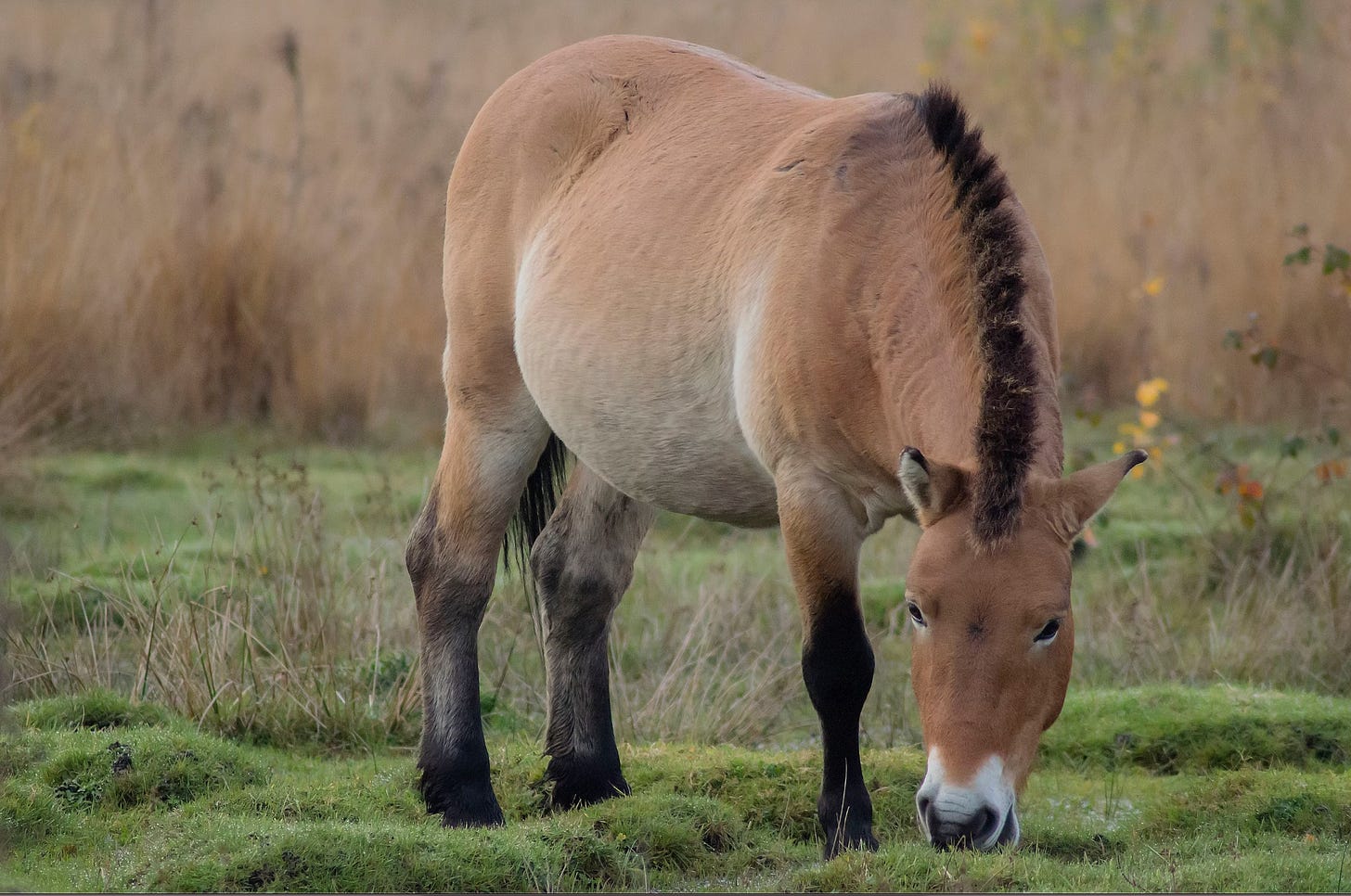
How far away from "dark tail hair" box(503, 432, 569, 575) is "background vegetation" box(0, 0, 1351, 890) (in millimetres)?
590

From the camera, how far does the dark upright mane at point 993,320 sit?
Result: 11.3 ft

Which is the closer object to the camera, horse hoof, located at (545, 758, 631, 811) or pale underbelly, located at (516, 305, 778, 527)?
pale underbelly, located at (516, 305, 778, 527)

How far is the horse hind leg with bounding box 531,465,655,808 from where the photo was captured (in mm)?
4918

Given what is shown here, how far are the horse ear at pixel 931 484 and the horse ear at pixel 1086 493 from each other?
0.23m

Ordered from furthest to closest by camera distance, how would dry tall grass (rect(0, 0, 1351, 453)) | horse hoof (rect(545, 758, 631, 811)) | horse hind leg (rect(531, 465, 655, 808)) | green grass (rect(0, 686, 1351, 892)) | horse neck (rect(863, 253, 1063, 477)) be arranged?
dry tall grass (rect(0, 0, 1351, 453)) < horse hind leg (rect(531, 465, 655, 808)) < horse hoof (rect(545, 758, 631, 811)) < green grass (rect(0, 686, 1351, 892)) < horse neck (rect(863, 253, 1063, 477))

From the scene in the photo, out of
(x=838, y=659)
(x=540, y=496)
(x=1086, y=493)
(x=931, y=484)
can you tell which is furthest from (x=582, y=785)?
(x=1086, y=493)

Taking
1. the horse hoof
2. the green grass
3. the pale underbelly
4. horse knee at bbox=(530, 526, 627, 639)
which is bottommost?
the horse hoof

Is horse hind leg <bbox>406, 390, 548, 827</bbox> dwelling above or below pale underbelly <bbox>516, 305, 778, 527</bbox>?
below


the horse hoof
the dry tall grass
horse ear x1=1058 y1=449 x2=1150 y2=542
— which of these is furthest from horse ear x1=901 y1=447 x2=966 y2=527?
the dry tall grass

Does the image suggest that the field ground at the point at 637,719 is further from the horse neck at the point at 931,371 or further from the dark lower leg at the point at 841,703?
the horse neck at the point at 931,371

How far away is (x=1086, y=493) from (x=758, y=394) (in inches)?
36.9

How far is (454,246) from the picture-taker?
5.29m

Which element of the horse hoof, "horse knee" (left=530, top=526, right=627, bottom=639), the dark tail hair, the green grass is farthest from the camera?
the dark tail hair

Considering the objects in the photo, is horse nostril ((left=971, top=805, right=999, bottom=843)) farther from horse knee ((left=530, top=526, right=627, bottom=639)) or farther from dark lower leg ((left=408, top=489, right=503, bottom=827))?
horse knee ((left=530, top=526, right=627, bottom=639))
